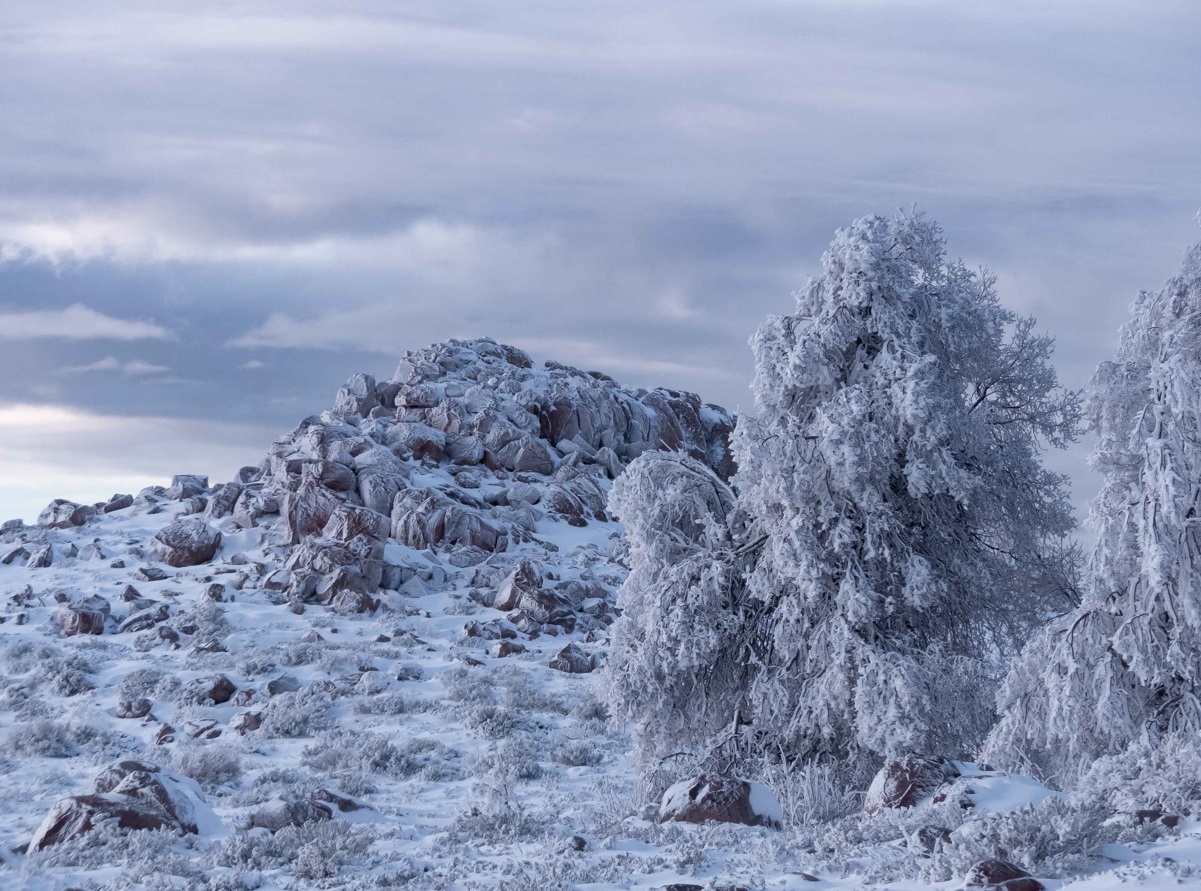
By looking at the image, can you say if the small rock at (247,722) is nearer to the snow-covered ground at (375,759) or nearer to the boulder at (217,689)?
the snow-covered ground at (375,759)

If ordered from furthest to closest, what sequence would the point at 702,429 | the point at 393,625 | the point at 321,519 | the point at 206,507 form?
the point at 702,429, the point at 206,507, the point at 321,519, the point at 393,625

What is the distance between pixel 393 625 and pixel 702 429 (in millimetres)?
26154

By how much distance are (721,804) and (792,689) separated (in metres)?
3.80

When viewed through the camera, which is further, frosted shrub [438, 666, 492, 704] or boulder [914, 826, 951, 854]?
frosted shrub [438, 666, 492, 704]

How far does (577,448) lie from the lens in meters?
39.6

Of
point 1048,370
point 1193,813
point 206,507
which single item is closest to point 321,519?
point 206,507

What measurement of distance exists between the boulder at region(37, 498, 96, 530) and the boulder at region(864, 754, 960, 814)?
30156 millimetres

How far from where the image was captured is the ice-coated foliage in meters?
12.8

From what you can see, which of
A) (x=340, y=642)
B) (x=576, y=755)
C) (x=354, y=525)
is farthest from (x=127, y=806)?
(x=354, y=525)

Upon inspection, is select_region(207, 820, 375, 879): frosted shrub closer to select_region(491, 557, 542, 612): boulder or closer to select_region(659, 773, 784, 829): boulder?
select_region(659, 773, 784, 829): boulder

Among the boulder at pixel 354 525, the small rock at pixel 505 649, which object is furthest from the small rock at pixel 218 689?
the boulder at pixel 354 525

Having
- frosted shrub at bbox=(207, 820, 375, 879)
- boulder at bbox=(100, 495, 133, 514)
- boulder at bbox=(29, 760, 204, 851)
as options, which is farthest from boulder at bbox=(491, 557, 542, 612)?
frosted shrub at bbox=(207, 820, 375, 879)

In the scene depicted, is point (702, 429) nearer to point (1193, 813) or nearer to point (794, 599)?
point (794, 599)

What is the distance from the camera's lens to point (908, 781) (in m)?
8.69
